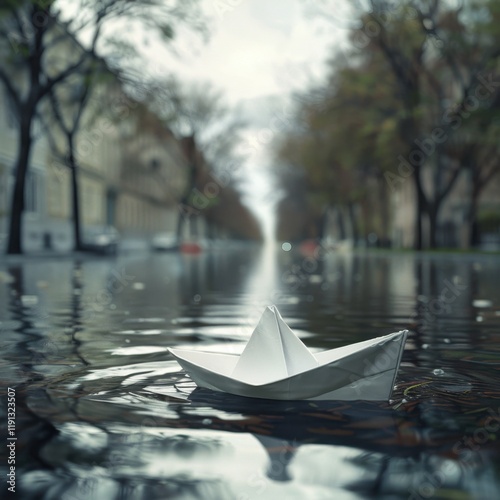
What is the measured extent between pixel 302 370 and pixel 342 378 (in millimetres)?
215

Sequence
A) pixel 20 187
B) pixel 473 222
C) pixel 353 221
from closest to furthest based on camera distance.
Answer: pixel 20 187 < pixel 473 222 < pixel 353 221

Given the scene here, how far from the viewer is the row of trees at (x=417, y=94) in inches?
1543

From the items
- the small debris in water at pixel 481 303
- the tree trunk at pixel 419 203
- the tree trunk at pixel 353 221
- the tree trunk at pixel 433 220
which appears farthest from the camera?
the tree trunk at pixel 353 221

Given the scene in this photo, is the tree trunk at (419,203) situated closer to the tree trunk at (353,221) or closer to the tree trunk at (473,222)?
the tree trunk at (473,222)

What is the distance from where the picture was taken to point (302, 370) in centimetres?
514

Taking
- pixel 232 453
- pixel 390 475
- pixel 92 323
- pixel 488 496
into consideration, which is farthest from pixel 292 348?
pixel 92 323

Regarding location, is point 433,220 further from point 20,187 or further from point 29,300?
point 29,300

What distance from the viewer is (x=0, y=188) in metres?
42.0

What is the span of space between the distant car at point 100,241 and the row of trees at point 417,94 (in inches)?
484

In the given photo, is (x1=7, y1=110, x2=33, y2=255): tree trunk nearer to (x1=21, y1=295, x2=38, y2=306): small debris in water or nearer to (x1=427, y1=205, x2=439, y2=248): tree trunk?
(x1=21, y1=295, x2=38, y2=306): small debris in water

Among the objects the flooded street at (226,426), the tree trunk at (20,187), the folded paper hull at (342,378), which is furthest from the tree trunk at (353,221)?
the folded paper hull at (342,378)

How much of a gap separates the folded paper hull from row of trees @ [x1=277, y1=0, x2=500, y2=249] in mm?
32465

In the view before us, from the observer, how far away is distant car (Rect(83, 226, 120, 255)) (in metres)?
48.1

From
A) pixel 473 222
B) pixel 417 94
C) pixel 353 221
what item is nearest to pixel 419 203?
pixel 473 222
